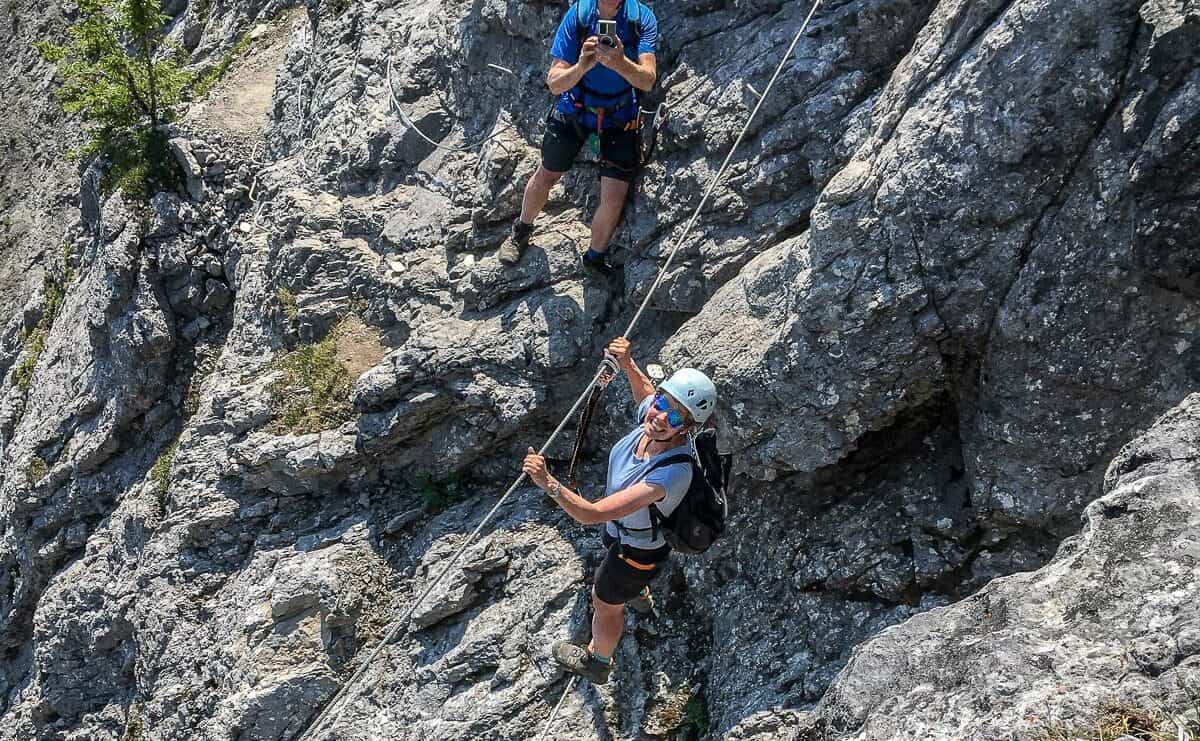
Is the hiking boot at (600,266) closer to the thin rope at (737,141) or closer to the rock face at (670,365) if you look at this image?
the rock face at (670,365)

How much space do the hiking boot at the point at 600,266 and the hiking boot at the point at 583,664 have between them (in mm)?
4016

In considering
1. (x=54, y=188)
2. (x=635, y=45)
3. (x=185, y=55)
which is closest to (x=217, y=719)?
(x=635, y=45)

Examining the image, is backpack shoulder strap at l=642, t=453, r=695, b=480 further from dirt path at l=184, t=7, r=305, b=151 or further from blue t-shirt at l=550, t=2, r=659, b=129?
dirt path at l=184, t=7, r=305, b=151

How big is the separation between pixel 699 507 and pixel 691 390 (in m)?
0.93

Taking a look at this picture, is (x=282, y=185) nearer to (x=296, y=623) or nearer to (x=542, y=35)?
(x=542, y=35)

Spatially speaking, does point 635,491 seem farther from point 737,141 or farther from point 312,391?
point 312,391

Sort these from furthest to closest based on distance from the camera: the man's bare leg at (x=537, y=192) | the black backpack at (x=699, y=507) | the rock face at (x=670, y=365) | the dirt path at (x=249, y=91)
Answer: the dirt path at (x=249, y=91) < the man's bare leg at (x=537, y=192) < the black backpack at (x=699, y=507) < the rock face at (x=670, y=365)

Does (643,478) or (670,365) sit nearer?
(643,478)

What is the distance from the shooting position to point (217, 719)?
10.9 meters

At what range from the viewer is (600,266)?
1057cm

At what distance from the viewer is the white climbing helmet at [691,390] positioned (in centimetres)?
710

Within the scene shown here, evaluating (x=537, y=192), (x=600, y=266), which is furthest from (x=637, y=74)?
(x=600, y=266)

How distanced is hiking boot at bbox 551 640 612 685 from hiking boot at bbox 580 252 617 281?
158 inches

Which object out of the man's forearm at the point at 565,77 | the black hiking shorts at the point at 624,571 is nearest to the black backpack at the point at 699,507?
the black hiking shorts at the point at 624,571
